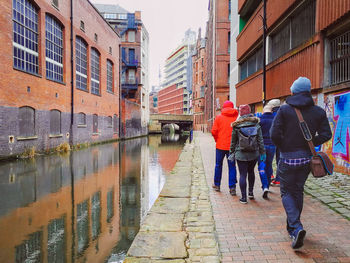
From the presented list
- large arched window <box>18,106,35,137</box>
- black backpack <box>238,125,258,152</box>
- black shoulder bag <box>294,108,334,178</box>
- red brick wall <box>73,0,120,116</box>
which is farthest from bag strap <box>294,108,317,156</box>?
red brick wall <box>73,0,120,116</box>

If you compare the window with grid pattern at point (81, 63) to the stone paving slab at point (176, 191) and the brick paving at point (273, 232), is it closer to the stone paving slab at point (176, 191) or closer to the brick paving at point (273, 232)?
the stone paving slab at point (176, 191)

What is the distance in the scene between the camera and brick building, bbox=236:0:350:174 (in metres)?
6.76

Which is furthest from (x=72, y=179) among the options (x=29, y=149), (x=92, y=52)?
(x=92, y=52)

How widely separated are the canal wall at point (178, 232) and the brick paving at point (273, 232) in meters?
0.15

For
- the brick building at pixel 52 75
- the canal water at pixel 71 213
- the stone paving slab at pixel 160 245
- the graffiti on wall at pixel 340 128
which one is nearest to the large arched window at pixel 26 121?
the brick building at pixel 52 75

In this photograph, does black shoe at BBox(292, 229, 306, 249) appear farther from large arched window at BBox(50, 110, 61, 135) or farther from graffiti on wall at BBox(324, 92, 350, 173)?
large arched window at BBox(50, 110, 61, 135)

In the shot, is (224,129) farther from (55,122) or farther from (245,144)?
(55,122)

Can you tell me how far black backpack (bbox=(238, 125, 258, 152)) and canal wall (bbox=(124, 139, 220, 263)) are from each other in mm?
1112

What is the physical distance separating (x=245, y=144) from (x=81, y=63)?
1951 centimetres

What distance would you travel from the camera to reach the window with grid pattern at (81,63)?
815 inches

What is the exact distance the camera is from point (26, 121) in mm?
13859

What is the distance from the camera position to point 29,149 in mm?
13672

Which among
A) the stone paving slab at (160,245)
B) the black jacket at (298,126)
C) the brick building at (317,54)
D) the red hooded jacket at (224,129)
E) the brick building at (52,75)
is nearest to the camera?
the stone paving slab at (160,245)

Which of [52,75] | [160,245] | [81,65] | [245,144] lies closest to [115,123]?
[81,65]
